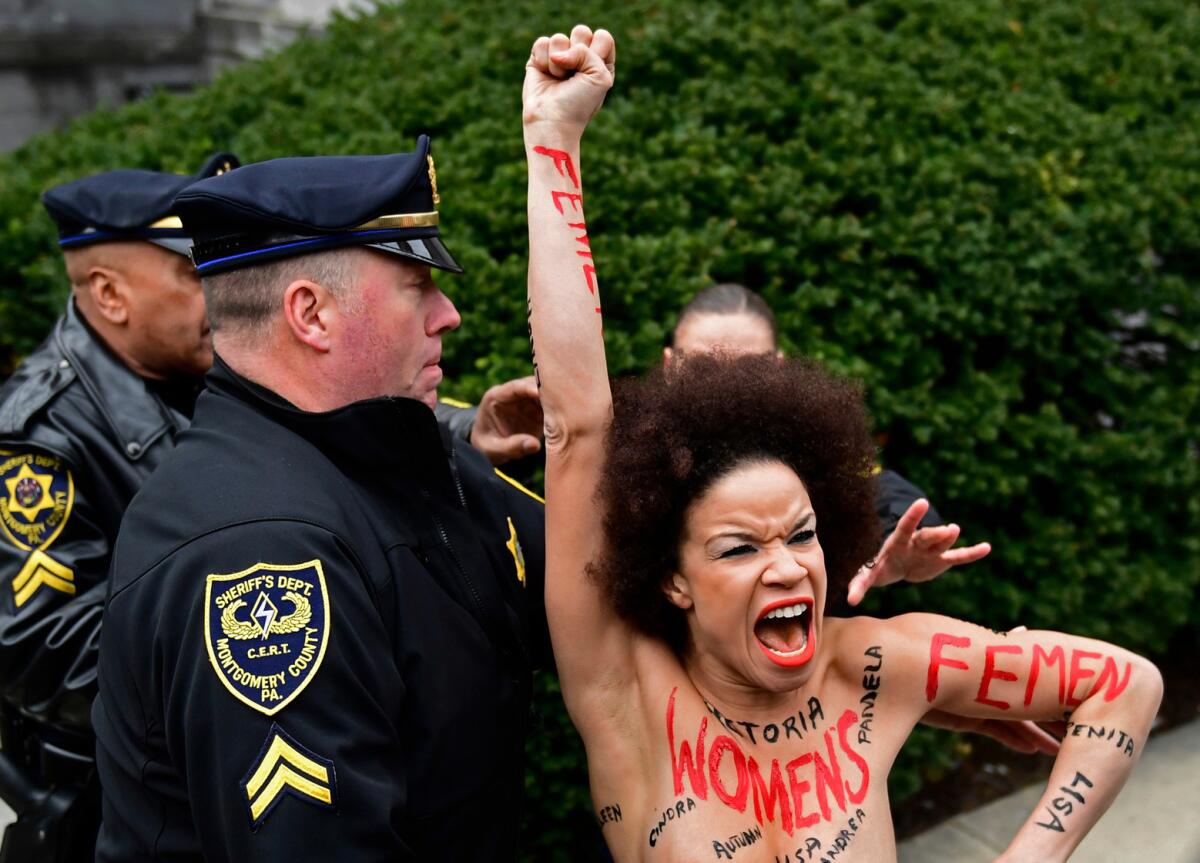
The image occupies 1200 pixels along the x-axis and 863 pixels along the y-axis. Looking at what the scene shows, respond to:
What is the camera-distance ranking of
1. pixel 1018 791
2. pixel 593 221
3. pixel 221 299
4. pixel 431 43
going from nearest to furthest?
pixel 221 299 < pixel 593 221 < pixel 1018 791 < pixel 431 43

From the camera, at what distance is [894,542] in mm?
2535

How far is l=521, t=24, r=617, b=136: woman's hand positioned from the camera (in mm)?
2279

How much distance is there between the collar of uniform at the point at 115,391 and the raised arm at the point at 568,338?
1.17m

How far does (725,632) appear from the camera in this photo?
2305mm

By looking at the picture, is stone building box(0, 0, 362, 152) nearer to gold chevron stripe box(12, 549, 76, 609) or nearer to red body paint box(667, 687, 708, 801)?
gold chevron stripe box(12, 549, 76, 609)

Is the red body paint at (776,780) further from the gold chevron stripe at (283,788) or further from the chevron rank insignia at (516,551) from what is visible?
the gold chevron stripe at (283,788)

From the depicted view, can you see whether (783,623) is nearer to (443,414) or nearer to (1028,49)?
(443,414)

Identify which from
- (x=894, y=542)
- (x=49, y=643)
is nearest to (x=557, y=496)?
(x=894, y=542)

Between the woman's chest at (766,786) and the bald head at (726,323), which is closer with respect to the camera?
the woman's chest at (766,786)

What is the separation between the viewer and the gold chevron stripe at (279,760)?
1.83 m

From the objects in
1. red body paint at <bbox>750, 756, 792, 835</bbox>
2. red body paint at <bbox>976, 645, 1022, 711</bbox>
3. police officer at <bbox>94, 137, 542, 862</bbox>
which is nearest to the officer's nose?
police officer at <bbox>94, 137, 542, 862</bbox>

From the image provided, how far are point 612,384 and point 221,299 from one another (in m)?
0.81

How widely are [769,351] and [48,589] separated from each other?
179cm

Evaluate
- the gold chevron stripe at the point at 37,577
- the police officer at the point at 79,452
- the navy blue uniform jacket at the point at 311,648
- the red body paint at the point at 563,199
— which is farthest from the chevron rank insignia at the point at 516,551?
the gold chevron stripe at the point at 37,577
